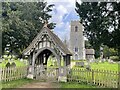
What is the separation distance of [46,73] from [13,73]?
0.98m

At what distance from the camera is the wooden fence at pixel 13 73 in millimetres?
5500

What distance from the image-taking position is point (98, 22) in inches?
214

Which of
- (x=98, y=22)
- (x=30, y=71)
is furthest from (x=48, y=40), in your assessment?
(x=98, y=22)

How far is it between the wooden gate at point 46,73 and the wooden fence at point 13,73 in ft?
1.29

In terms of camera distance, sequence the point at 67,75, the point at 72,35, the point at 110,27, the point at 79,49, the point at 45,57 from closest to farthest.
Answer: the point at 110,27, the point at 67,75, the point at 45,57, the point at 72,35, the point at 79,49

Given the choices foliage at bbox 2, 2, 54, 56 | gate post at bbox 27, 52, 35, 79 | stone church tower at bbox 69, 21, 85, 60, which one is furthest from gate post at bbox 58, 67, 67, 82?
foliage at bbox 2, 2, 54, 56

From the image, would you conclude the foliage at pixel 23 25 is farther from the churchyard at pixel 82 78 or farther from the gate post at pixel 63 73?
the gate post at pixel 63 73

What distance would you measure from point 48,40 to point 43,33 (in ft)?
0.83

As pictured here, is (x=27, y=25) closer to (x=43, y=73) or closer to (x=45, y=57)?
(x=45, y=57)

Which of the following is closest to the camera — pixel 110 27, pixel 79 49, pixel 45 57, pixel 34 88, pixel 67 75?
pixel 34 88

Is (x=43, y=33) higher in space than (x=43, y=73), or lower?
higher

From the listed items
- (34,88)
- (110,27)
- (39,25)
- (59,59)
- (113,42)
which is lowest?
(34,88)

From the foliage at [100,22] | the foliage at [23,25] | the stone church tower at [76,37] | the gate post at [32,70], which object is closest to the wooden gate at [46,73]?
the gate post at [32,70]

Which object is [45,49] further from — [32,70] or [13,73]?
[13,73]
